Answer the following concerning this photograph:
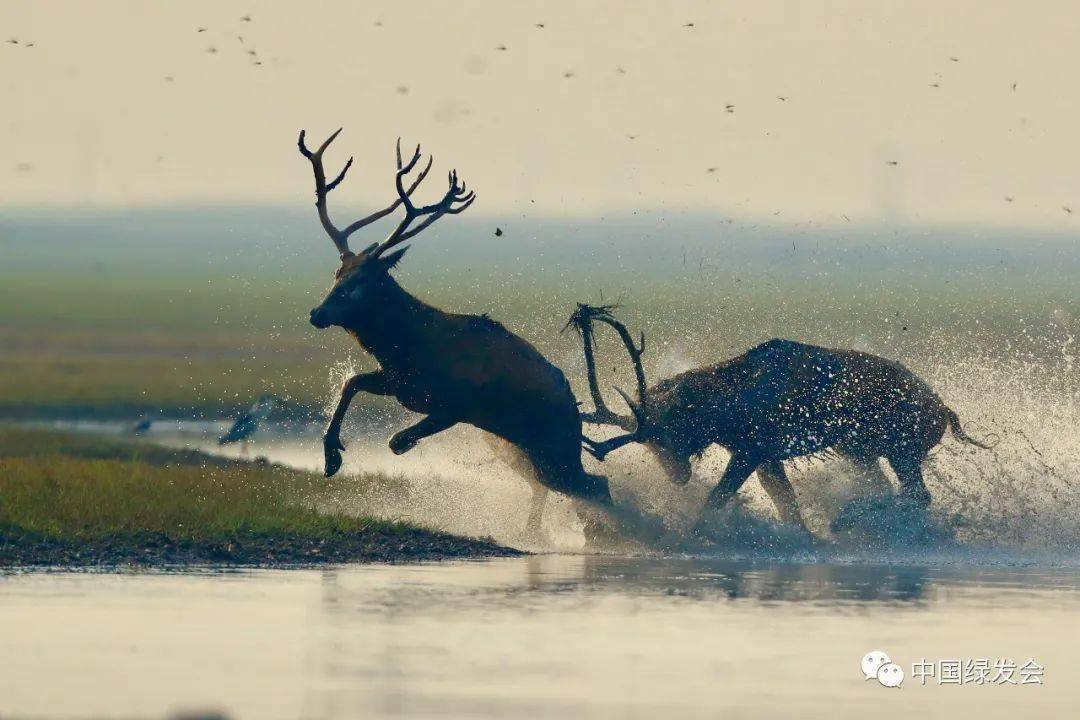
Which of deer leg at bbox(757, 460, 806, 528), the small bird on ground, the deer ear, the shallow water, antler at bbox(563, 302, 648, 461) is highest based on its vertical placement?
the deer ear

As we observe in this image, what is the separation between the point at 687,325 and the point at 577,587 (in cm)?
1215

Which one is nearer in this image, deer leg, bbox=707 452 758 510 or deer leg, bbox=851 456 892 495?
deer leg, bbox=707 452 758 510

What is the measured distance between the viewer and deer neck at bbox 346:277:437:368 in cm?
2061

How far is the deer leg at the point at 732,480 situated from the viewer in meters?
22.0

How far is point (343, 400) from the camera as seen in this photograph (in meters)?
20.6

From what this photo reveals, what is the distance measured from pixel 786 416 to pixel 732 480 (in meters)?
0.92

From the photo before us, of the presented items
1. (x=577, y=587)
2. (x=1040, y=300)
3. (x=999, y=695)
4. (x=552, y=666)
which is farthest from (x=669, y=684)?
(x=1040, y=300)

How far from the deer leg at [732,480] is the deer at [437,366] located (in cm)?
109

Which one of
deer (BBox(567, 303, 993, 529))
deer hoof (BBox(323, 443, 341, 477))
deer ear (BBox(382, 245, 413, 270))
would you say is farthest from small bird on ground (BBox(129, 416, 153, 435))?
deer ear (BBox(382, 245, 413, 270))

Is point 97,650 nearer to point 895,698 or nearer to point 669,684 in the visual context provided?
point 669,684

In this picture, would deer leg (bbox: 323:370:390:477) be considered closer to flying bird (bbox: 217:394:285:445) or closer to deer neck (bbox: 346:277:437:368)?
deer neck (bbox: 346:277:437:368)

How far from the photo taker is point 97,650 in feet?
41.6

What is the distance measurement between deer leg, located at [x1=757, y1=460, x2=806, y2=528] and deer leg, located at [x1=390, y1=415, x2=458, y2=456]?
3.57 m

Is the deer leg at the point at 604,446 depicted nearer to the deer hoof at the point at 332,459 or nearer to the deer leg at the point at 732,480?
the deer leg at the point at 732,480
